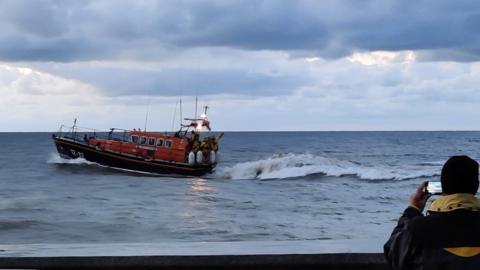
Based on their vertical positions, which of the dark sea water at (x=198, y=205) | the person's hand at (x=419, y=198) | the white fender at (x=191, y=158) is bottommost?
the dark sea water at (x=198, y=205)

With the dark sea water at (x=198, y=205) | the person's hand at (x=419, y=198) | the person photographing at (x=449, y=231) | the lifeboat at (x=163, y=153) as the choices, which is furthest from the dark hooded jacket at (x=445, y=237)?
the lifeboat at (x=163, y=153)

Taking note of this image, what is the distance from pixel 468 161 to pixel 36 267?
258cm

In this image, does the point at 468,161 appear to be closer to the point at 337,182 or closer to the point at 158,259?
the point at 158,259

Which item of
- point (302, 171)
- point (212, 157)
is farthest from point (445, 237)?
point (302, 171)

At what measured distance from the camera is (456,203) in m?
2.63

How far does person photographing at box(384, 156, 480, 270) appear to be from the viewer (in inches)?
104

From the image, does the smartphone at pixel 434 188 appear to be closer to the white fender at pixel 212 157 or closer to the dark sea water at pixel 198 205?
the dark sea water at pixel 198 205

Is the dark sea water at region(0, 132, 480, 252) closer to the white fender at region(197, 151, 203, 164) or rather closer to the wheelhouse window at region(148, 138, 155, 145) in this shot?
the white fender at region(197, 151, 203, 164)

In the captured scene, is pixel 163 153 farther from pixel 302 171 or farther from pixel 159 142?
pixel 302 171

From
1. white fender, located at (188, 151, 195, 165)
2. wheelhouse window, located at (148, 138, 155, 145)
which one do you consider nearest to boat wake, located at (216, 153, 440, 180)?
white fender, located at (188, 151, 195, 165)

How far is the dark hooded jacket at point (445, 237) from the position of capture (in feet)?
8.63

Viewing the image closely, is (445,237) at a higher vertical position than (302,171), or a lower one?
higher

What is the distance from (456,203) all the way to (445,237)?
0.44 ft

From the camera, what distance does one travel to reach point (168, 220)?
68.6ft
